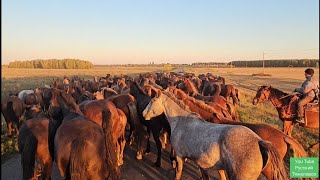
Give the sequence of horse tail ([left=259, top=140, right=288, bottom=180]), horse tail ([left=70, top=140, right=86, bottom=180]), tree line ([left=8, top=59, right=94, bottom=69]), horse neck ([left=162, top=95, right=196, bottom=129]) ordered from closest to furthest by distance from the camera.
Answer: horse tail ([left=259, top=140, right=288, bottom=180]) → horse tail ([left=70, top=140, right=86, bottom=180]) → horse neck ([left=162, top=95, right=196, bottom=129]) → tree line ([left=8, top=59, right=94, bottom=69])

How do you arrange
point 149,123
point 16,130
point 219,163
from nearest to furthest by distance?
point 219,163 < point 149,123 < point 16,130

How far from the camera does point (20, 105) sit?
1126cm

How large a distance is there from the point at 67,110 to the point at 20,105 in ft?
21.6

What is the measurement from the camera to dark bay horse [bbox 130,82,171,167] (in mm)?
8055

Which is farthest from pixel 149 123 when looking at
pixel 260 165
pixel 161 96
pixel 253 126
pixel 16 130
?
pixel 16 130

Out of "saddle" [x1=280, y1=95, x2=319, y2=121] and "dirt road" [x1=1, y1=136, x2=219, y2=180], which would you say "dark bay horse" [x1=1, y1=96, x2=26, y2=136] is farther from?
"saddle" [x1=280, y1=95, x2=319, y2=121]

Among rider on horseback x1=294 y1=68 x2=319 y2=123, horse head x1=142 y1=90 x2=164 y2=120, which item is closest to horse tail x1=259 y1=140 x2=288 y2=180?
horse head x1=142 y1=90 x2=164 y2=120

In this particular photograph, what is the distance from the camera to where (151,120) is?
8258 mm

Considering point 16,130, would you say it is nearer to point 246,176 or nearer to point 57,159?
point 57,159

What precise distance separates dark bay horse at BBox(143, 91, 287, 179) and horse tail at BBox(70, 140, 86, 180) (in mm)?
1975

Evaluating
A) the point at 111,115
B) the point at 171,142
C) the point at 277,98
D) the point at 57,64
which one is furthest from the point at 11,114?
the point at 57,64

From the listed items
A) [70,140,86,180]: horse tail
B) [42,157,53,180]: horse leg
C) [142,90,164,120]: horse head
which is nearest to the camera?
[70,140,86,180]: horse tail

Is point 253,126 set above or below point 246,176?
above

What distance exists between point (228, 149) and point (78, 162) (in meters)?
2.41
